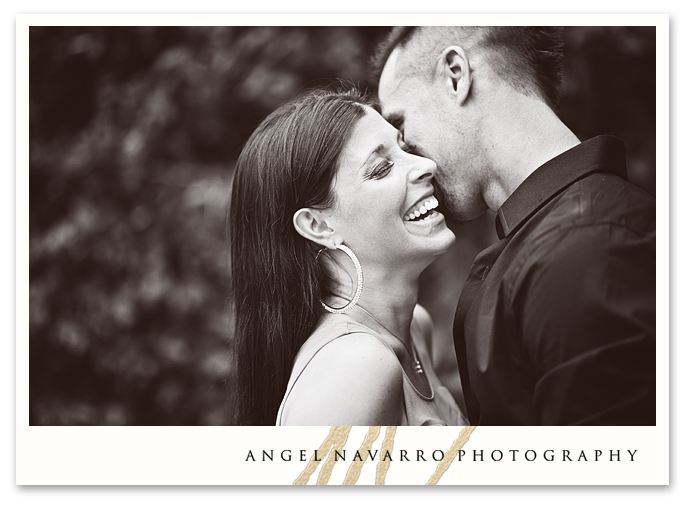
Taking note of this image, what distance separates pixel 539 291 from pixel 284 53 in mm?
1836

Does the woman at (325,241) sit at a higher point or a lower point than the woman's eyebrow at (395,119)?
lower

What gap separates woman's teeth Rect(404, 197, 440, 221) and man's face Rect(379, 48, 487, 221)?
118 mm

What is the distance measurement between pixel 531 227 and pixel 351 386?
762mm

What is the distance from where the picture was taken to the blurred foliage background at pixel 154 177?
2.70m

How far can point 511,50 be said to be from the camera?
2.27 meters

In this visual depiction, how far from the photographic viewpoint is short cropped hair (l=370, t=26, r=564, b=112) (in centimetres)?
225

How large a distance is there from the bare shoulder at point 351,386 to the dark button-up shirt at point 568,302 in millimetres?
270

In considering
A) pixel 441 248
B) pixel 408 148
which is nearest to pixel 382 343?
pixel 441 248

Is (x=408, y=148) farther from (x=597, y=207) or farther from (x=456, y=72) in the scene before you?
(x=597, y=207)

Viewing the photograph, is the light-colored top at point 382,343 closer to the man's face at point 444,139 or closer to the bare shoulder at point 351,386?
the bare shoulder at point 351,386
